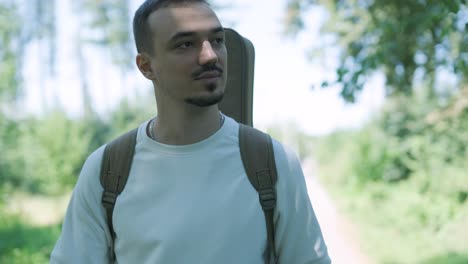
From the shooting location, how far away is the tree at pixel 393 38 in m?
4.32

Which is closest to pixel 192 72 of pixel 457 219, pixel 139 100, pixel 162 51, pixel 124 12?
pixel 162 51

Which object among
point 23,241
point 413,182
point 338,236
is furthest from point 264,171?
point 413,182

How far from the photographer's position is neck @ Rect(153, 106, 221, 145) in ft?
5.80

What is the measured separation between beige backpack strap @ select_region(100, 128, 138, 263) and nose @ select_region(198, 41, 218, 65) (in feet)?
0.98

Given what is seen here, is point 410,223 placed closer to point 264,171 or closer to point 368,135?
point 368,135

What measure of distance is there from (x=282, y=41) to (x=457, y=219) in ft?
22.6

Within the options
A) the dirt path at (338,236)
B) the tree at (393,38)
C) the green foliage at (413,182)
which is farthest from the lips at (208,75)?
the dirt path at (338,236)

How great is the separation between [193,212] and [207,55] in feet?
1.25

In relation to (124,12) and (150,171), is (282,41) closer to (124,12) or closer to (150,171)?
(124,12)

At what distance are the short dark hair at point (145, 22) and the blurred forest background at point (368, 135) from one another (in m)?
1.93

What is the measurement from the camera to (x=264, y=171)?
1.72 metres

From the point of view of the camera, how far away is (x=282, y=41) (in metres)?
15.8

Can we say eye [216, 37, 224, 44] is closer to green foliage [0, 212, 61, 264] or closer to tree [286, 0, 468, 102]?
tree [286, 0, 468, 102]

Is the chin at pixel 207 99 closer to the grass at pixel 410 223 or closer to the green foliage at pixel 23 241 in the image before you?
the grass at pixel 410 223
